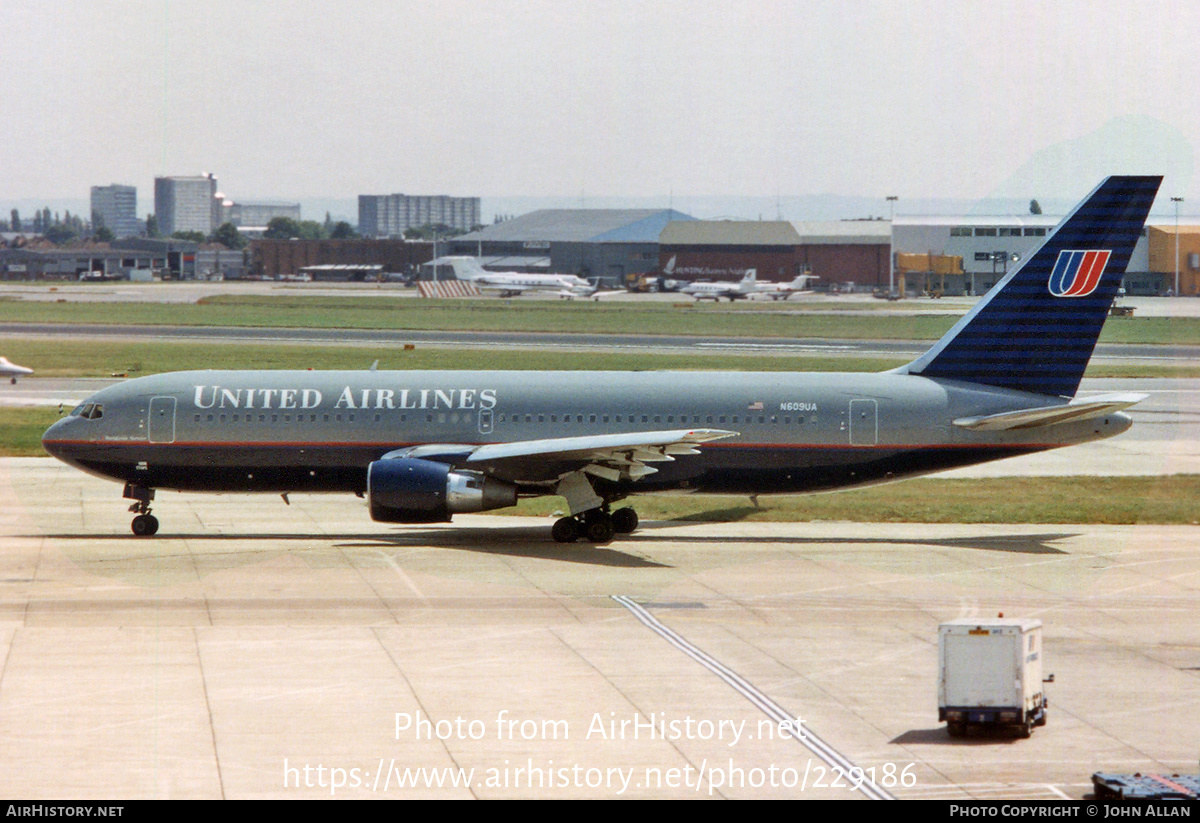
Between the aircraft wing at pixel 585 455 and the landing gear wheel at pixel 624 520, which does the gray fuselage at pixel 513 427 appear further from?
the landing gear wheel at pixel 624 520

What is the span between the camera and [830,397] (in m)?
37.7

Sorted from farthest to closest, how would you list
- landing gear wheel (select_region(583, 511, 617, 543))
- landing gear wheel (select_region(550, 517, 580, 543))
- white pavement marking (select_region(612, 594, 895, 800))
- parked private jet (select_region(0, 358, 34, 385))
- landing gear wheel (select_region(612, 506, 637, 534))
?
parked private jet (select_region(0, 358, 34, 385))
landing gear wheel (select_region(612, 506, 637, 534))
landing gear wheel (select_region(550, 517, 580, 543))
landing gear wheel (select_region(583, 511, 617, 543))
white pavement marking (select_region(612, 594, 895, 800))

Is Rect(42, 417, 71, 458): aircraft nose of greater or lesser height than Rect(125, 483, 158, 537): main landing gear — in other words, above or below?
above

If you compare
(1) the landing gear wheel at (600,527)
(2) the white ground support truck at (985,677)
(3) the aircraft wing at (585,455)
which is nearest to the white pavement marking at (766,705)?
(2) the white ground support truck at (985,677)

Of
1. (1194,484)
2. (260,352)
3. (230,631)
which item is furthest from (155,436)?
(260,352)

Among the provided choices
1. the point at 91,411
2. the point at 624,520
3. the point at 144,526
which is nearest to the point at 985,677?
the point at 624,520

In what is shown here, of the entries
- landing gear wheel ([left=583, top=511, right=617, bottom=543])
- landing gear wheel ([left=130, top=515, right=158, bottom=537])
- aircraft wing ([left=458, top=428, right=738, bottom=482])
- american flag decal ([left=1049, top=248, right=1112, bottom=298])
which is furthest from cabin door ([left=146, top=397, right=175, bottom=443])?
american flag decal ([left=1049, top=248, right=1112, bottom=298])

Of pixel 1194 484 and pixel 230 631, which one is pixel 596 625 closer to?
pixel 230 631

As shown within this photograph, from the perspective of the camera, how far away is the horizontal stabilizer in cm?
3541

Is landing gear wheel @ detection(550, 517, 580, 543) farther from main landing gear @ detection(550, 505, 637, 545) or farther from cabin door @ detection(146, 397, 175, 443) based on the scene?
cabin door @ detection(146, 397, 175, 443)

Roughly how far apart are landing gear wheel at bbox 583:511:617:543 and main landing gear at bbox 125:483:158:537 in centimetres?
1102

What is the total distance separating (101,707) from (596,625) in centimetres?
925
